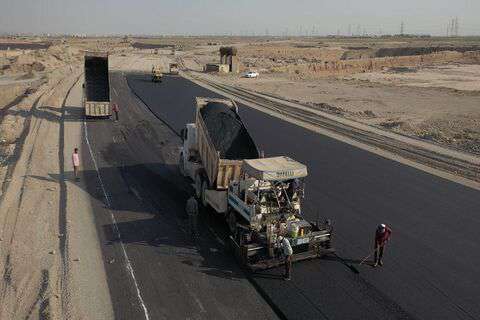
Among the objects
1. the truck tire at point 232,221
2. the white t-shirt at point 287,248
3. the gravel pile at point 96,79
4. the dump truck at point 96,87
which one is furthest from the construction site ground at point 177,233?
the gravel pile at point 96,79

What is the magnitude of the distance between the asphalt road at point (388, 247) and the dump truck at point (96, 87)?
13.3 metres

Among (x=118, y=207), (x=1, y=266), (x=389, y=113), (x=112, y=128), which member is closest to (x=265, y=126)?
(x=112, y=128)

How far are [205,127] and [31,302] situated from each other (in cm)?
854

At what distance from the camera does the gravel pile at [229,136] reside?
53.8 ft

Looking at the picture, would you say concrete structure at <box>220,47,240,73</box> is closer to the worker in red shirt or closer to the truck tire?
the truck tire

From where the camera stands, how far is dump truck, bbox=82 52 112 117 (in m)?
32.8

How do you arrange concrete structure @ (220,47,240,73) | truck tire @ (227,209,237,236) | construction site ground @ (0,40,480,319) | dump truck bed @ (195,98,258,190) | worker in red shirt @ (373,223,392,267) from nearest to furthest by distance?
construction site ground @ (0,40,480,319) → worker in red shirt @ (373,223,392,267) → truck tire @ (227,209,237,236) → dump truck bed @ (195,98,258,190) → concrete structure @ (220,47,240,73)

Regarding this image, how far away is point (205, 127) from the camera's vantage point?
16812 millimetres

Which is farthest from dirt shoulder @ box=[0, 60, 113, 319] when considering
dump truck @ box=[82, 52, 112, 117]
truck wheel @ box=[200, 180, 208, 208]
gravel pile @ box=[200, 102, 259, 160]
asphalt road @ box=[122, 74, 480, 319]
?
dump truck @ box=[82, 52, 112, 117]

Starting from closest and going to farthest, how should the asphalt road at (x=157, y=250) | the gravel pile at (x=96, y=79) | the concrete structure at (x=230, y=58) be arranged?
the asphalt road at (x=157, y=250), the gravel pile at (x=96, y=79), the concrete structure at (x=230, y=58)

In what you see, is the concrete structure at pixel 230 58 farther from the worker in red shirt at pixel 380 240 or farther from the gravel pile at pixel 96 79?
the worker in red shirt at pixel 380 240

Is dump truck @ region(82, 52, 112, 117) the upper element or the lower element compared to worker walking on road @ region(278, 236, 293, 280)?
upper

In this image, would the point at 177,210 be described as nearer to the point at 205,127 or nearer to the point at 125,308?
the point at 205,127

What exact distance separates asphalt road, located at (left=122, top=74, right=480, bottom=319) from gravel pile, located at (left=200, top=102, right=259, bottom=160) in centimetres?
318
